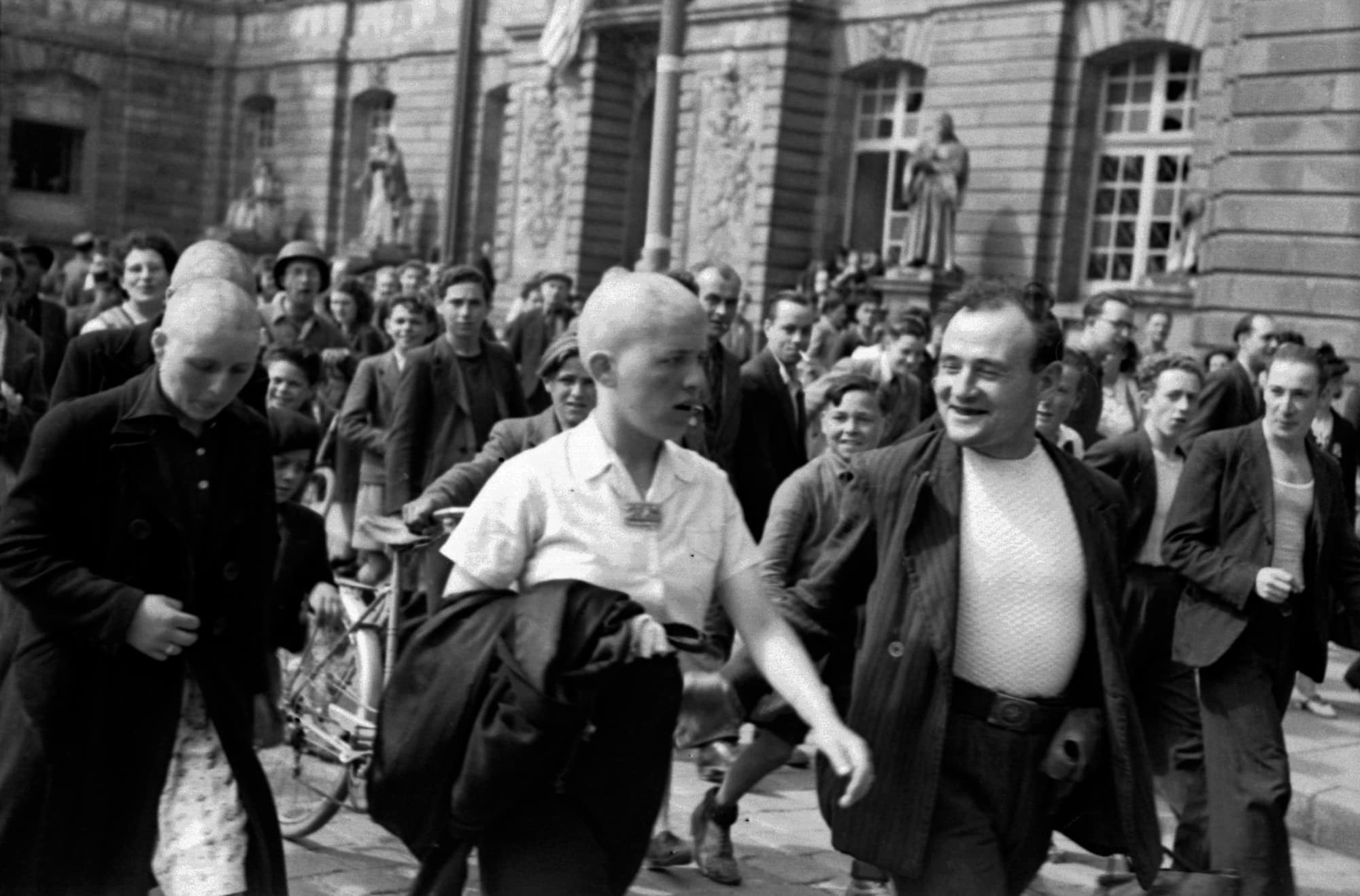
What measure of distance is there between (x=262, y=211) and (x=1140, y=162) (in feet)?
78.6

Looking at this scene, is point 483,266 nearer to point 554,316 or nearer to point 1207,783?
point 554,316

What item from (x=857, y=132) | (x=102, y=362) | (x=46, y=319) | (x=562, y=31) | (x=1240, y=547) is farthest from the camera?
(x=562, y=31)

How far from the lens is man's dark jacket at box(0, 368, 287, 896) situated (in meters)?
3.90

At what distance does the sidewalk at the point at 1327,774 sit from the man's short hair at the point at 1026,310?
11.9ft

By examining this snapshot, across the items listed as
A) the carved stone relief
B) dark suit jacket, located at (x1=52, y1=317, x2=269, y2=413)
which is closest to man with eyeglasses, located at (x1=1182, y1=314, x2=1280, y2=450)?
dark suit jacket, located at (x1=52, y1=317, x2=269, y2=413)

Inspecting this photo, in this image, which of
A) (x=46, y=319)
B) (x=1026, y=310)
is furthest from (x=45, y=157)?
(x=1026, y=310)

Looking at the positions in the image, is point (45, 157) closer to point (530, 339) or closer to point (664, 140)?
point (664, 140)

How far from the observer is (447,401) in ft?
26.2

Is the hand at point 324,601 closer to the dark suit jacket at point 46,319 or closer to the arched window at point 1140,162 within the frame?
the dark suit jacket at point 46,319

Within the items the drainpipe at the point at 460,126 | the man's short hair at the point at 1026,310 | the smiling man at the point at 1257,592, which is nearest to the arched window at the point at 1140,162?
the drainpipe at the point at 460,126

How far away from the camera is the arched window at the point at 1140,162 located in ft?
78.5

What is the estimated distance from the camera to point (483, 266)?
111 feet

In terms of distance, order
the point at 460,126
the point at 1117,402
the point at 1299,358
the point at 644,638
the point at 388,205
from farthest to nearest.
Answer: the point at 388,205 < the point at 460,126 < the point at 1117,402 < the point at 1299,358 < the point at 644,638

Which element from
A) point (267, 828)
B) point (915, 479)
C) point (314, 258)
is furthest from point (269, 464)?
point (314, 258)
